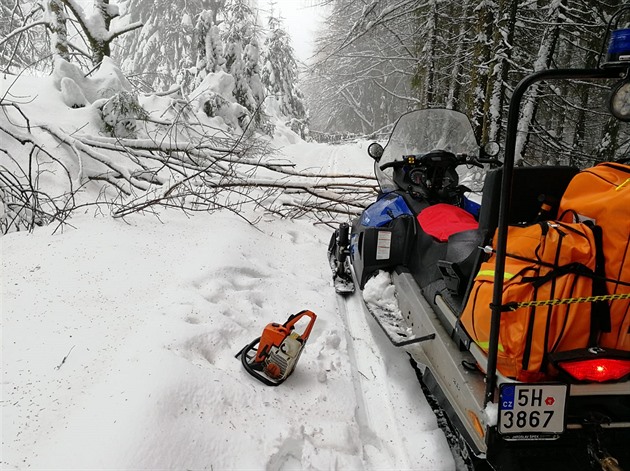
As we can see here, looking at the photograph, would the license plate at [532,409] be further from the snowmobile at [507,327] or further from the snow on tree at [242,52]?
the snow on tree at [242,52]

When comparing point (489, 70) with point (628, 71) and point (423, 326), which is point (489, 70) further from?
point (628, 71)

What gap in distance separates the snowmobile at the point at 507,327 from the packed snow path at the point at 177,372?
0.31m

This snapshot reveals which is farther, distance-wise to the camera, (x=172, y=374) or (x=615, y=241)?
(x=172, y=374)

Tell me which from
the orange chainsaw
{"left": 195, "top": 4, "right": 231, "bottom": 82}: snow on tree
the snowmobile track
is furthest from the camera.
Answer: {"left": 195, "top": 4, "right": 231, "bottom": 82}: snow on tree

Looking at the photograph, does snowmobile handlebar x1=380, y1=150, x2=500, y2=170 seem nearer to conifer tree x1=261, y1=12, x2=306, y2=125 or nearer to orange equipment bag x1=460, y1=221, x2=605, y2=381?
orange equipment bag x1=460, y1=221, x2=605, y2=381

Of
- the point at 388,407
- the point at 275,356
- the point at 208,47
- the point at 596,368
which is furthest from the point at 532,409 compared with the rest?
the point at 208,47

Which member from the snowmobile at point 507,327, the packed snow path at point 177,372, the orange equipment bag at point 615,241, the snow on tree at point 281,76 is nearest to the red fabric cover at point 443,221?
the snowmobile at point 507,327

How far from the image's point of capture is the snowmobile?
4.64 feet

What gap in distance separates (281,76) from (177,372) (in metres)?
23.8

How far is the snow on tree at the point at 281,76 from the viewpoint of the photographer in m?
23.5

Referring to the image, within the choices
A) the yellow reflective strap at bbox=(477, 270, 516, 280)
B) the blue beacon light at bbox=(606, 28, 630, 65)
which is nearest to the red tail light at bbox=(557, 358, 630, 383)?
the yellow reflective strap at bbox=(477, 270, 516, 280)

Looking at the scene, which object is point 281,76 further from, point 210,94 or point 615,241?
point 615,241

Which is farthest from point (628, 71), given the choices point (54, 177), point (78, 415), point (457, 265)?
point (54, 177)

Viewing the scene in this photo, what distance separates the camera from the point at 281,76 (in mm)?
23781
